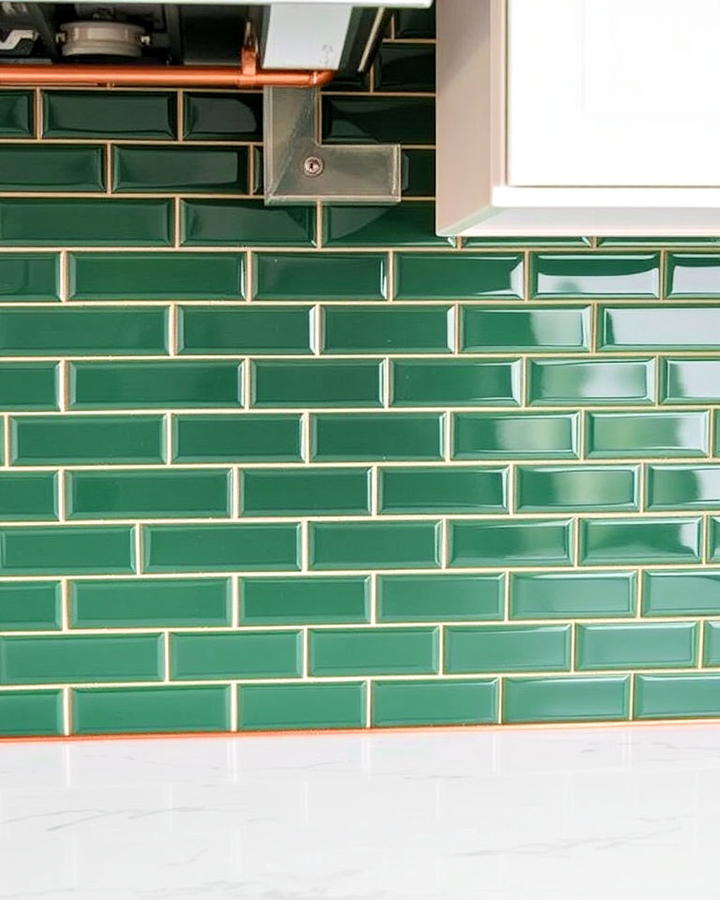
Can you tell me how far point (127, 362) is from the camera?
163cm

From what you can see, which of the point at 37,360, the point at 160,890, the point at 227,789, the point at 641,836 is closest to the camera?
the point at 160,890

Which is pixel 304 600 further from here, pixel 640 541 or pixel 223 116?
pixel 223 116

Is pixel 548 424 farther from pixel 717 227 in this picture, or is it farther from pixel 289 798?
pixel 289 798

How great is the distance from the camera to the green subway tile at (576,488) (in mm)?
1697

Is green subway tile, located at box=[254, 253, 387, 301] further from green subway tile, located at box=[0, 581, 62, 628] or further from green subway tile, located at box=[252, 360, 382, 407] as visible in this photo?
green subway tile, located at box=[0, 581, 62, 628]

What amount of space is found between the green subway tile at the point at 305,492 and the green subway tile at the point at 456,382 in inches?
5.1

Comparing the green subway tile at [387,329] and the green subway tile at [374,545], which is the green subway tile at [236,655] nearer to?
the green subway tile at [374,545]

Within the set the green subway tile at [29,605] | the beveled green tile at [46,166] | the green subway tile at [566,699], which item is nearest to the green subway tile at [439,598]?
the green subway tile at [566,699]

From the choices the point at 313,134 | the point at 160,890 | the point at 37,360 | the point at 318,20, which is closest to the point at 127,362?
Answer: the point at 37,360

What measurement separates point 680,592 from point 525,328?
0.44 m

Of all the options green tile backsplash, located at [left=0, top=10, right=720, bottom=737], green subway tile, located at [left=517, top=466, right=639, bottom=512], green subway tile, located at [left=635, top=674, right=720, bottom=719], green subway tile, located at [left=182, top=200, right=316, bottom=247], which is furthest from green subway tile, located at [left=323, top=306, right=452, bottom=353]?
green subway tile, located at [left=635, top=674, right=720, bottom=719]

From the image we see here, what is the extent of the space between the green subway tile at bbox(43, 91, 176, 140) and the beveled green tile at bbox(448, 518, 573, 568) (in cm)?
68

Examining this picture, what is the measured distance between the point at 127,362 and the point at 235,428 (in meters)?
0.17

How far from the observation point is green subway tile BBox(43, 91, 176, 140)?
1594 millimetres
